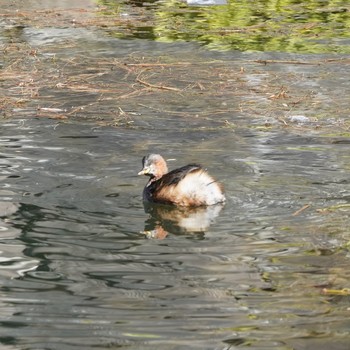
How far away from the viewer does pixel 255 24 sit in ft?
55.2

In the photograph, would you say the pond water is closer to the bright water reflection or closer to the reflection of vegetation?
the bright water reflection

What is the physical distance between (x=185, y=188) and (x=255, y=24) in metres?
8.67

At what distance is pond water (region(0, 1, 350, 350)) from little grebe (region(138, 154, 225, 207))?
0.43 feet

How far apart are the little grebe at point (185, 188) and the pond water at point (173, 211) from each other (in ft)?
0.43

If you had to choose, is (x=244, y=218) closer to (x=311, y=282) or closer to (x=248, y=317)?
(x=311, y=282)

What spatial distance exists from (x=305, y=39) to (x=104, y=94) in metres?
4.07

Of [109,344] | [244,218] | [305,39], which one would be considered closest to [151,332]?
[109,344]

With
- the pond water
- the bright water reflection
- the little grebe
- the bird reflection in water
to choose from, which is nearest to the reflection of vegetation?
the pond water

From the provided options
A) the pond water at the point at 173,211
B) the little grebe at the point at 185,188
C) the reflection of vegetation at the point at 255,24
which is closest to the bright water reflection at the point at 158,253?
the pond water at the point at 173,211

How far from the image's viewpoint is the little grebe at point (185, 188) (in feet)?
27.4

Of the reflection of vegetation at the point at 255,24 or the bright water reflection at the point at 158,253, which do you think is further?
the reflection of vegetation at the point at 255,24

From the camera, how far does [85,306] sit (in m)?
6.09

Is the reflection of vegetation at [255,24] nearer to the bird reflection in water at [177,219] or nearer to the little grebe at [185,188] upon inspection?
the little grebe at [185,188]

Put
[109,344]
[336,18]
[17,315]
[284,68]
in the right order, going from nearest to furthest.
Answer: [109,344]
[17,315]
[284,68]
[336,18]
